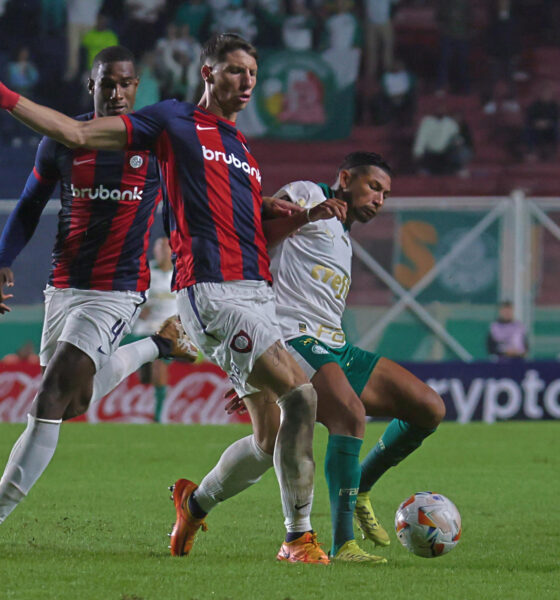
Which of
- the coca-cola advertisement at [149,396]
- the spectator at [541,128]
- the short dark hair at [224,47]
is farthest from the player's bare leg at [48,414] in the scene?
the spectator at [541,128]

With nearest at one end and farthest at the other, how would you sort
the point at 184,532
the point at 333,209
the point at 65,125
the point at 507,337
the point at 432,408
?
the point at 65,125 < the point at 333,209 < the point at 184,532 < the point at 432,408 < the point at 507,337

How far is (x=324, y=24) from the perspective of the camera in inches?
773

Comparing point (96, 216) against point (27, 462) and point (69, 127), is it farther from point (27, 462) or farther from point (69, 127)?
point (69, 127)

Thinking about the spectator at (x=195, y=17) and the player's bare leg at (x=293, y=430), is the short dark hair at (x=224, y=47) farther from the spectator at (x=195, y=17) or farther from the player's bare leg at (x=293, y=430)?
the spectator at (x=195, y=17)

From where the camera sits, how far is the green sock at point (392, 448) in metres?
Result: 5.41

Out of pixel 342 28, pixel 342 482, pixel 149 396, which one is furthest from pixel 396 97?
pixel 342 482

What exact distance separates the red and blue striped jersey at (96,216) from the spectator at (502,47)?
1484cm

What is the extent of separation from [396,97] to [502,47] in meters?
2.42

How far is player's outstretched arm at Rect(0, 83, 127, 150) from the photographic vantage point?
3812 millimetres

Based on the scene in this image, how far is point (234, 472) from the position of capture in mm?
4801

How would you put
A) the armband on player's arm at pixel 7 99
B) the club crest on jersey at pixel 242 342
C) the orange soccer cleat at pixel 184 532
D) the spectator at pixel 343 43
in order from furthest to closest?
the spectator at pixel 343 43 → the orange soccer cleat at pixel 184 532 → the club crest on jersey at pixel 242 342 → the armband on player's arm at pixel 7 99

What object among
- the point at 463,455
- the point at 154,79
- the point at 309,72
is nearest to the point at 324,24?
the point at 309,72

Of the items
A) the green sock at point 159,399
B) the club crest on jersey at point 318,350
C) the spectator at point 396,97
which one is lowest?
the green sock at point 159,399

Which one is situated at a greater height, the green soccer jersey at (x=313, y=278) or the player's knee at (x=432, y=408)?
the green soccer jersey at (x=313, y=278)
